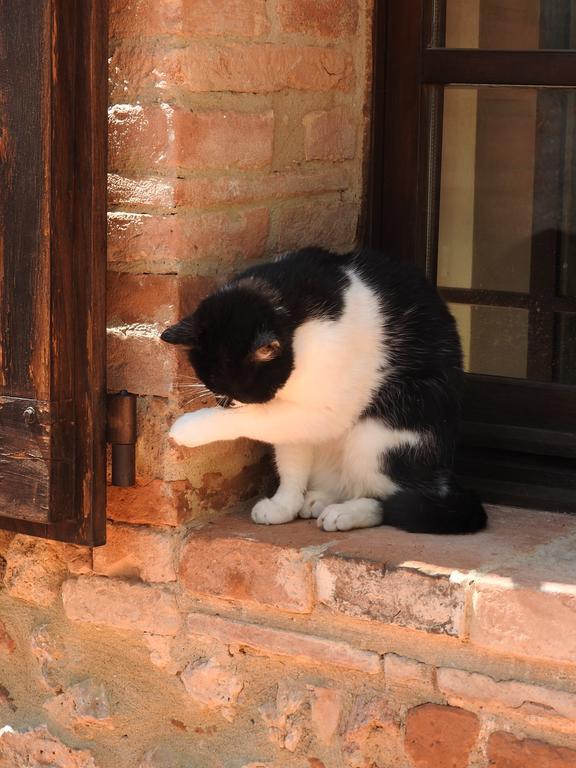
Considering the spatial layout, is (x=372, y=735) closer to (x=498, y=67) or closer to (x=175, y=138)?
(x=175, y=138)

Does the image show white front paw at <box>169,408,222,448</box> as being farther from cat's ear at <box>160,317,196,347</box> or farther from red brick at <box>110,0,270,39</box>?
red brick at <box>110,0,270,39</box>

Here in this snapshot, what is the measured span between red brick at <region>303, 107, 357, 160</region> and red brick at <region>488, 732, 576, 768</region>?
117 cm

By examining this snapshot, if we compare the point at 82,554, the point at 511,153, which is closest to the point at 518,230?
the point at 511,153

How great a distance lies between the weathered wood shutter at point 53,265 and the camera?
200cm

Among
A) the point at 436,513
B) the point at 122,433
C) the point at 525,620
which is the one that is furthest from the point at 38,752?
the point at 525,620

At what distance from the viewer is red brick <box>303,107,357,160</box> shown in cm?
239

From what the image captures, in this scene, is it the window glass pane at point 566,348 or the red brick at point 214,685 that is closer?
the red brick at point 214,685

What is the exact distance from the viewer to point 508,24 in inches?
92.2

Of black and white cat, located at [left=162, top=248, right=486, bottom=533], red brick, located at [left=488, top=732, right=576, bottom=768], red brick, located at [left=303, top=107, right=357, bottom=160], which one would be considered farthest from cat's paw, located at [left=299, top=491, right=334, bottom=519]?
red brick, located at [left=303, top=107, right=357, bottom=160]

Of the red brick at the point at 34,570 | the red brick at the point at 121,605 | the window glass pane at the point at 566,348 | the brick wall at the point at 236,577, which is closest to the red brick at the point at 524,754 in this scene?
the brick wall at the point at 236,577

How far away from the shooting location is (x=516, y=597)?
1908 mm

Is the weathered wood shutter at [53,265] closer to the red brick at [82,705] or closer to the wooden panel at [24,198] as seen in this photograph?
the wooden panel at [24,198]

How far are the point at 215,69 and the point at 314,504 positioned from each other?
33.0 inches

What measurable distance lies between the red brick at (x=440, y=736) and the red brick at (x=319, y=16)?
50.6 inches
